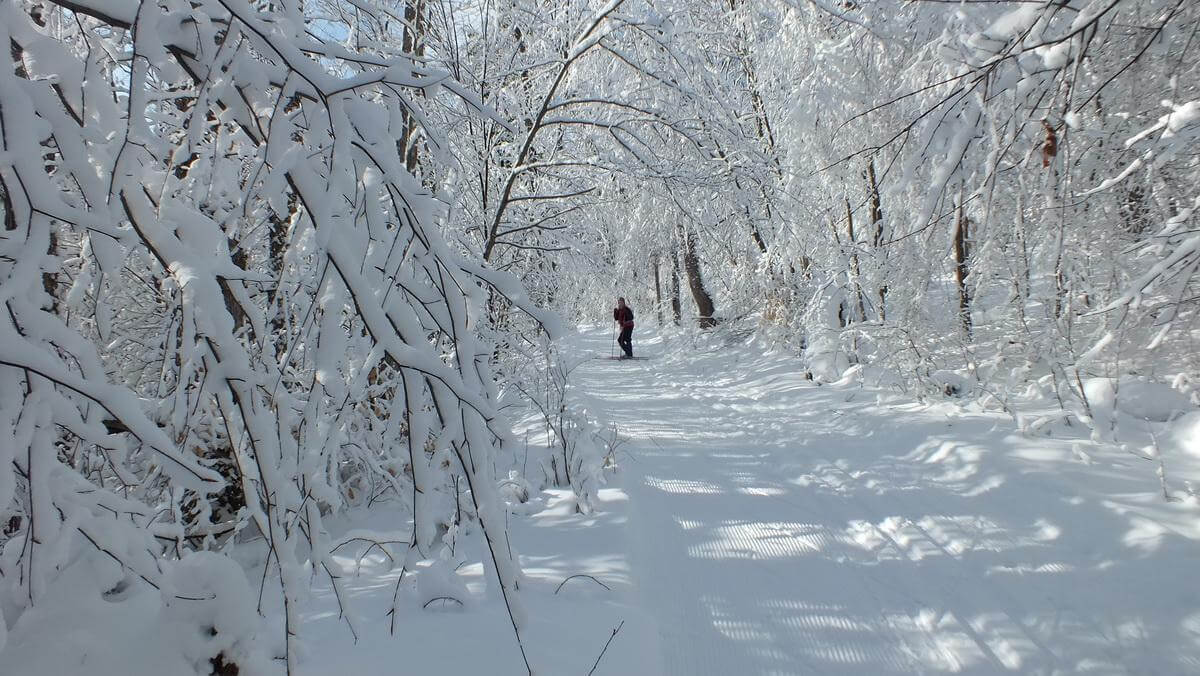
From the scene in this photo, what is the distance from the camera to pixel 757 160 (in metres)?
4.04

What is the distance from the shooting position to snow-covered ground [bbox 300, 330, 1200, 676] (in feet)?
7.16

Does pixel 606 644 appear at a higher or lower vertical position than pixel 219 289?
lower

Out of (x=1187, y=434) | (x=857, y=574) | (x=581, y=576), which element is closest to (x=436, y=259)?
(x=581, y=576)

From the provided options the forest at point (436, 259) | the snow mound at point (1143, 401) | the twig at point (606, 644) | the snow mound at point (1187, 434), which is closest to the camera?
the forest at point (436, 259)

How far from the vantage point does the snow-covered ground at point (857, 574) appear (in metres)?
2.18

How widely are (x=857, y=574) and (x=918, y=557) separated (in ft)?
1.18

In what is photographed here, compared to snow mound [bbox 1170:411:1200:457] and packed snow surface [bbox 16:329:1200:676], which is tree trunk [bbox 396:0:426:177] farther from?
snow mound [bbox 1170:411:1200:457]

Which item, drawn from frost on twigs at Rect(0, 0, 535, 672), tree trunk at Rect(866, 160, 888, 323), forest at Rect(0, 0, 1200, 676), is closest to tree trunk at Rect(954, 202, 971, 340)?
forest at Rect(0, 0, 1200, 676)

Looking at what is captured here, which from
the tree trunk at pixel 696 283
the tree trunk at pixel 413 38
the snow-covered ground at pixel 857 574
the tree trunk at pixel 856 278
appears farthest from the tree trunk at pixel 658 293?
the snow-covered ground at pixel 857 574

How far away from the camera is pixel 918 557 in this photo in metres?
3.07

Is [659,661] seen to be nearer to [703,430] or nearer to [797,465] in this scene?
[797,465]

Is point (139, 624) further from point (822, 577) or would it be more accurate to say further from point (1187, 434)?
point (1187, 434)

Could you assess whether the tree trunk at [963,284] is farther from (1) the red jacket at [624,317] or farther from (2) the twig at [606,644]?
(1) the red jacket at [624,317]

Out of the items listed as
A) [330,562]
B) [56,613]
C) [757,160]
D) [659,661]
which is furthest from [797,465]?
[56,613]
